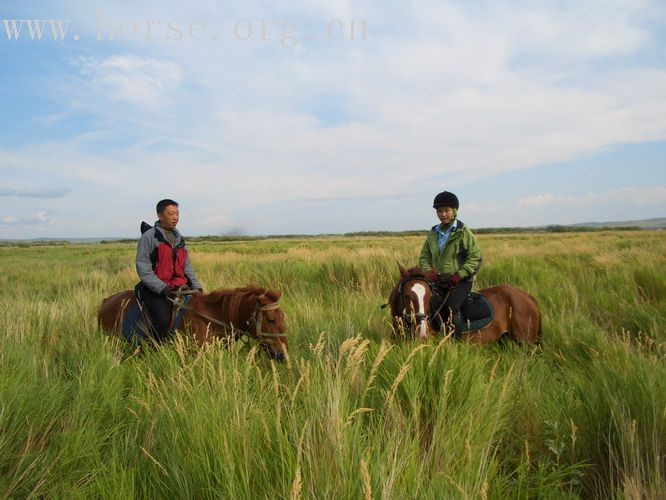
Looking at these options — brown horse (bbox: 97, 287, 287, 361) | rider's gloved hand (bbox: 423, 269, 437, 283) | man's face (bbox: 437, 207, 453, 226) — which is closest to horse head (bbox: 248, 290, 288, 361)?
brown horse (bbox: 97, 287, 287, 361)

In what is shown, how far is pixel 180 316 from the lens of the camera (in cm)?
481

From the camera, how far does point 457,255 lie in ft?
17.7

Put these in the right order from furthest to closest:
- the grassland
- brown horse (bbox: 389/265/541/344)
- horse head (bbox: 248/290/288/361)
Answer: brown horse (bbox: 389/265/541/344)
horse head (bbox: 248/290/288/361)
the grassland

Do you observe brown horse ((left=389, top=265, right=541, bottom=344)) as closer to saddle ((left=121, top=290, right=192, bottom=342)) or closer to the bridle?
the bridle

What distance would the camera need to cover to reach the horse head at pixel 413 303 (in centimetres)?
436

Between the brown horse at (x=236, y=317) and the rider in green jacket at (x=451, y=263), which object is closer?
the brown horse at (x=236, y=317)

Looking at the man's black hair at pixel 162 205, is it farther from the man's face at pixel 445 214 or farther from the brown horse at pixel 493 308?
the man's face at pixel 445 214

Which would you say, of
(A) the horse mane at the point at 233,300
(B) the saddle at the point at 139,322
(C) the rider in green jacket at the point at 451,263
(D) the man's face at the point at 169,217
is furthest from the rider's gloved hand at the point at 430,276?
(D) the man's face at the point at 169,217

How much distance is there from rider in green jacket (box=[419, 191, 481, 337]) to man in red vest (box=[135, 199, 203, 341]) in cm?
331

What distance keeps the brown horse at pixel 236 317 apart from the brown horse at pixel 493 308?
1456mm

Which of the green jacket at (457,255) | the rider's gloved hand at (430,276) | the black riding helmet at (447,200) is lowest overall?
the rider's gloved hand at (430,276)

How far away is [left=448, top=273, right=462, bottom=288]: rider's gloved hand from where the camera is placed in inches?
202

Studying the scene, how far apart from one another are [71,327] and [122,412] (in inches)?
125

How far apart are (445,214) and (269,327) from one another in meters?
2.78
